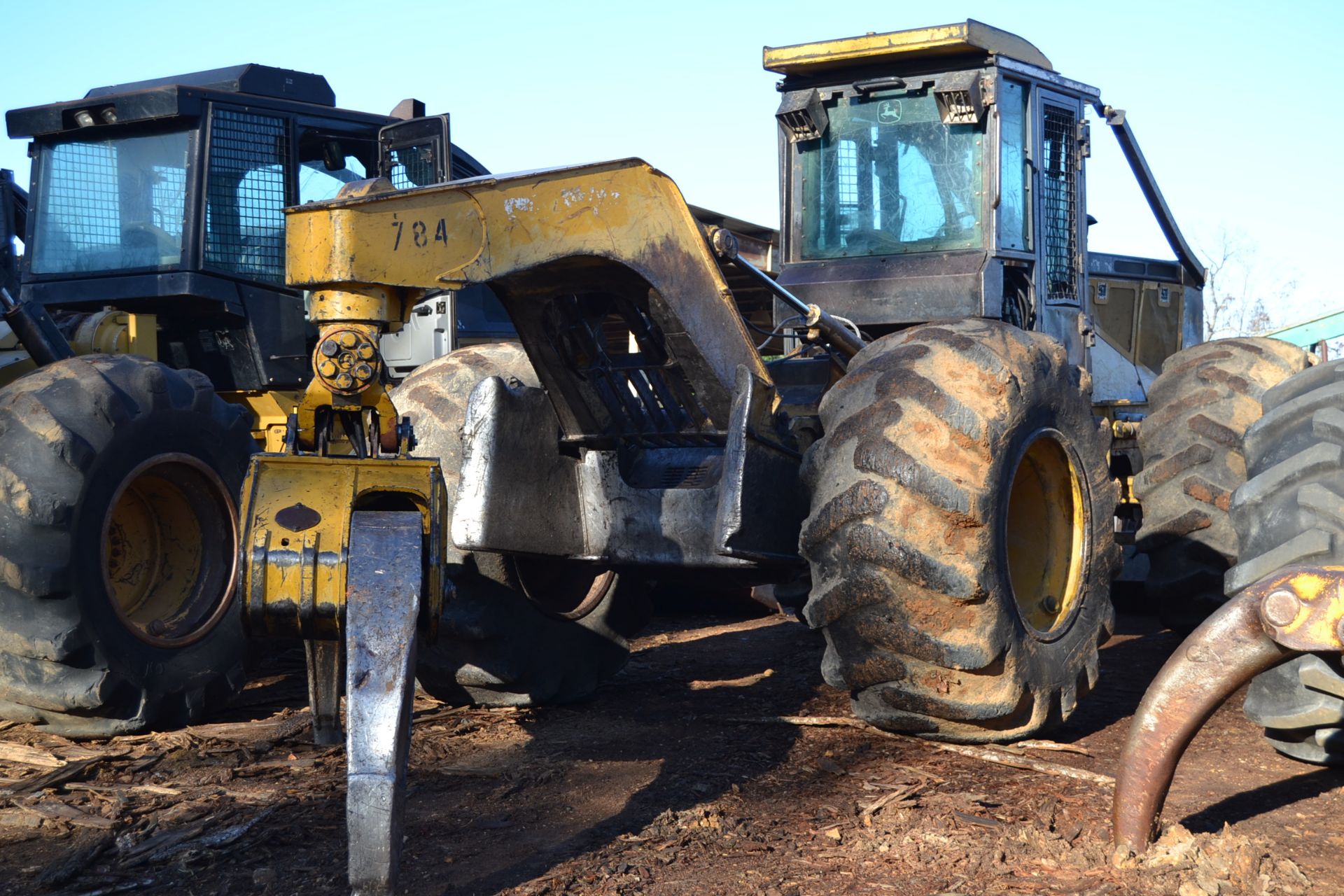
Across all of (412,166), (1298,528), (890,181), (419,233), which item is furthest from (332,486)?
(412,166)

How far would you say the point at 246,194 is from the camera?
7.29m

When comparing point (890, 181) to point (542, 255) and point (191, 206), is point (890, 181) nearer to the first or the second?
point (542, 255)

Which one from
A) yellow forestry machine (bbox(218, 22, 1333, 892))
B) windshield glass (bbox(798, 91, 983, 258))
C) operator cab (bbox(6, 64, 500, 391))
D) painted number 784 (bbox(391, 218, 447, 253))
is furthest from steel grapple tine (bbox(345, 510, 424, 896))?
operator cab (bbox(6, 64, 500, 391))

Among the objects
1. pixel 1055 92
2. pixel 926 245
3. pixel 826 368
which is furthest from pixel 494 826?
pixel 1055 92

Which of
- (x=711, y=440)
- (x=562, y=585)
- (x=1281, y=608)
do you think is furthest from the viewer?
(x=562, y=585)

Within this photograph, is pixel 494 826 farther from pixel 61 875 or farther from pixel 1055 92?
pixel 1055 92

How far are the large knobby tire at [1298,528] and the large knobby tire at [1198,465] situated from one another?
194 cm

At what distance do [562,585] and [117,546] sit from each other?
185 cm

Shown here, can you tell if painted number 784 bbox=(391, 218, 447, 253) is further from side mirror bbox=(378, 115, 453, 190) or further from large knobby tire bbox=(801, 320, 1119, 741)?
side mirror bbox=(378, 115, 453, 190)

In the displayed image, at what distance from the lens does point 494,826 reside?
4090 millimetres

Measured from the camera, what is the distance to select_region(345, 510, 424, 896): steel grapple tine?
3199 mm

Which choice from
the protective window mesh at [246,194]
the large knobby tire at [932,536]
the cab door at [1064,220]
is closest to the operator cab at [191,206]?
the protective window mesh at [246,194]

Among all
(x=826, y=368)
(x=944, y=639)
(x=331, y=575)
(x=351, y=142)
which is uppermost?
(x=351, y=142)

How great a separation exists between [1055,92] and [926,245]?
1.07 meters
